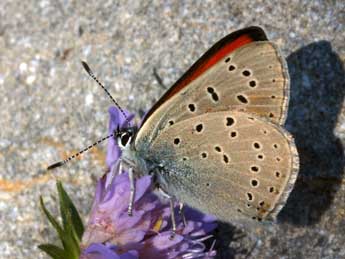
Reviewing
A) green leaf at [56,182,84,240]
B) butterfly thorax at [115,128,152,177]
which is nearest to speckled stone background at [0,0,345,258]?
green leaf at [56,182,84,240]

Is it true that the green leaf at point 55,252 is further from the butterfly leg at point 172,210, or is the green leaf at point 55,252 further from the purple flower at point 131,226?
the butterfly leg at point 172,210

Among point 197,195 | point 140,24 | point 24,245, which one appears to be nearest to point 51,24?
point 140,24

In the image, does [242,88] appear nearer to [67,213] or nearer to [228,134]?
[228,134]

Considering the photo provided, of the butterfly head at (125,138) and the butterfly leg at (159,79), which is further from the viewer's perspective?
the butterfly leg at (159,79)

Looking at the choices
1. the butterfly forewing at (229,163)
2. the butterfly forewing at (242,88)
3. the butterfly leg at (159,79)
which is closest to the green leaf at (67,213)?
the butterfly forewing at (229,163)

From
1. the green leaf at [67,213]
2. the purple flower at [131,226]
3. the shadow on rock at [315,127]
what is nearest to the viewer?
the purple flower at [131,226]

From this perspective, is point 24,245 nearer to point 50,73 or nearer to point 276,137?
point 50,73

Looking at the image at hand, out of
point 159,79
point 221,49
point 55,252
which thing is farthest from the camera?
point 159,79

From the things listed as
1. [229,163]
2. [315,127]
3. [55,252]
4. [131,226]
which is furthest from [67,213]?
[315,127]
